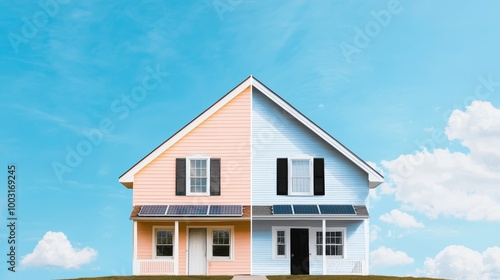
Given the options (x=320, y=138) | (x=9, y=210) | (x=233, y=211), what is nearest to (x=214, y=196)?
(x=233, y=211)

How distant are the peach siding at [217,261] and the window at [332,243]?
3055 mm

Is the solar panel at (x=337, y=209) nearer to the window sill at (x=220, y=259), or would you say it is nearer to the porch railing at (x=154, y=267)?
the window sill at (x=220, y=259)

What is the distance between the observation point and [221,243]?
28.2 m

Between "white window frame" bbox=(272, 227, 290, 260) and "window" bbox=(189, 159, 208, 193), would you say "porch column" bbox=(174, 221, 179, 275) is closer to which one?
"window" bbox=(189, 159, 208, 193)

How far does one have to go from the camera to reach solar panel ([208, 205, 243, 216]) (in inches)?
1068

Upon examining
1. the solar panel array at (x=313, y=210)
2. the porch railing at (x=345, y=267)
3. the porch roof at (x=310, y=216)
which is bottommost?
the porch railing at (x=345, y=267)

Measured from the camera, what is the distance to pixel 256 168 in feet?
93.1

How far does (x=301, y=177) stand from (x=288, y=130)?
7.10ft

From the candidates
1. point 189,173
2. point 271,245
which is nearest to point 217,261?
point 271,245

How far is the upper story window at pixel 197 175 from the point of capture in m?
28.2

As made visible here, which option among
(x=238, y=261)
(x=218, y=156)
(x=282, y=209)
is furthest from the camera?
(x=218, y=156)

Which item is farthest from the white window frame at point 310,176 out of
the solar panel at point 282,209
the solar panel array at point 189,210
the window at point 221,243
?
the window at point 221,243

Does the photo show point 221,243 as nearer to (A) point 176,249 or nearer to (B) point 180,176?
(A) point 176,249

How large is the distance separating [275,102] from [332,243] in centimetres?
667
